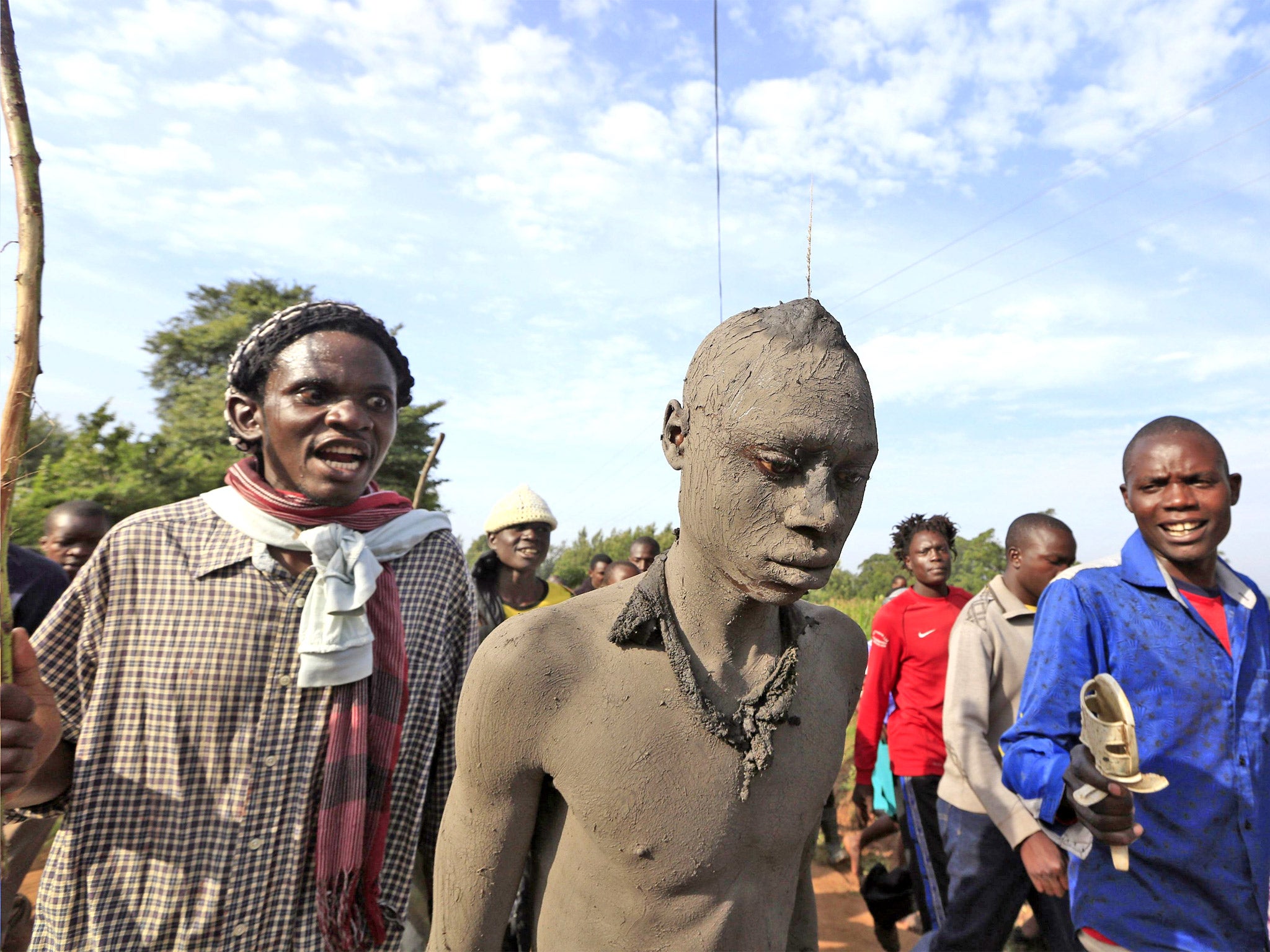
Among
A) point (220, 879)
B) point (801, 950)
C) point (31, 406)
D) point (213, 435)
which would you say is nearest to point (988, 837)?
point (801, 950)

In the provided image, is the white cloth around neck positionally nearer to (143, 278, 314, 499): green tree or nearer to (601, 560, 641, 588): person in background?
(601, 560, 641, 588): person in background

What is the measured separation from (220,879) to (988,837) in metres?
3.12

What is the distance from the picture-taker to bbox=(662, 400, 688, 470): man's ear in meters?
1.51

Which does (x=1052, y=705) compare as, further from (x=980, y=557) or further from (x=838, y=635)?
(x=980, y=557)

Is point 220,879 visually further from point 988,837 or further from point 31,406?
point 988,837

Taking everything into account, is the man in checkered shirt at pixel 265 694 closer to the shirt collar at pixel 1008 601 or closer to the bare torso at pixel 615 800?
the bare torso at pixel 615 800

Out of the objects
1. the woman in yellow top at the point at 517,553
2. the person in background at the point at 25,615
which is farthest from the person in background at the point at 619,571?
the person in background at the point at 25,615

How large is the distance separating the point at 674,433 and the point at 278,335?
48.4 inches

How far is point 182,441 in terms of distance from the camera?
16031 millimetres

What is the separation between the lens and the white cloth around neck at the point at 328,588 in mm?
2000

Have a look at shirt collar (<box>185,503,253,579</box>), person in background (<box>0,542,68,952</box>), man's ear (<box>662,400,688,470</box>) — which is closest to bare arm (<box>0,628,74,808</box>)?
shirt collar (<box>185,503,253,579</box>)

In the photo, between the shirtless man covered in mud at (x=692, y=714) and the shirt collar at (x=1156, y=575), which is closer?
the shirtless man covered in mud at (x=692, y=714)

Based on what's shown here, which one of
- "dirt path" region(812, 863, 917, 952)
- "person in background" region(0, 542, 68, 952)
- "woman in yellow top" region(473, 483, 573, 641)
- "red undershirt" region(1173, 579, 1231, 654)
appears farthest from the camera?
"dirt path" region(812, 863, 917, 952)

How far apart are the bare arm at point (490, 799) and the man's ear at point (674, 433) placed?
0.42 metres
